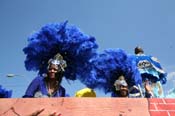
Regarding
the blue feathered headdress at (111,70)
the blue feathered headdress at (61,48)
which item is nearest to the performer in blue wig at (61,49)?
the blue feathered headdress at (61,48)

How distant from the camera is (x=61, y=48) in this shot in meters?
6.27

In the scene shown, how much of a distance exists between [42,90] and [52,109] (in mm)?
1378

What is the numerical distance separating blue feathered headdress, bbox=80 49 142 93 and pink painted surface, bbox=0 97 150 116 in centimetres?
200

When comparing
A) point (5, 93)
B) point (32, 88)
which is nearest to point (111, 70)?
point (32, 88)

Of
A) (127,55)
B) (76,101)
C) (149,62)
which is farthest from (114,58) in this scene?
(76,101)

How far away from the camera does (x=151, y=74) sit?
659cm

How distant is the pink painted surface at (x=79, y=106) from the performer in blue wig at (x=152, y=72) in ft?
8.60

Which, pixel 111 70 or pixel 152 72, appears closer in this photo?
pixel 111 70

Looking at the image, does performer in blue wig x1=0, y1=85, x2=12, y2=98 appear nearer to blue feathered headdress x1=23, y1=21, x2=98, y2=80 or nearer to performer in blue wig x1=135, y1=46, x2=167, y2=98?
blue feathered headdress x1=23, y1=21, x2=98, y2=80

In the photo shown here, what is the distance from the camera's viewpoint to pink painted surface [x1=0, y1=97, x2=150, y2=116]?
3.76 meters

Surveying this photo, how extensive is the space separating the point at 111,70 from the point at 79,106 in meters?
2.39

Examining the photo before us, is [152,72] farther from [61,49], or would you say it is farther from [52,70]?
[52,70]

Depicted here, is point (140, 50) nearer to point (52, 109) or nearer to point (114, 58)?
point (114, 58)

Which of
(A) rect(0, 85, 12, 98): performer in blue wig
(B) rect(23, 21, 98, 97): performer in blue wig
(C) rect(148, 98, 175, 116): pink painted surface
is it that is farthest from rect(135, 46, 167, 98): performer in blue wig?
(A) rect(0, 85, 12, 98): performer in blue wig
